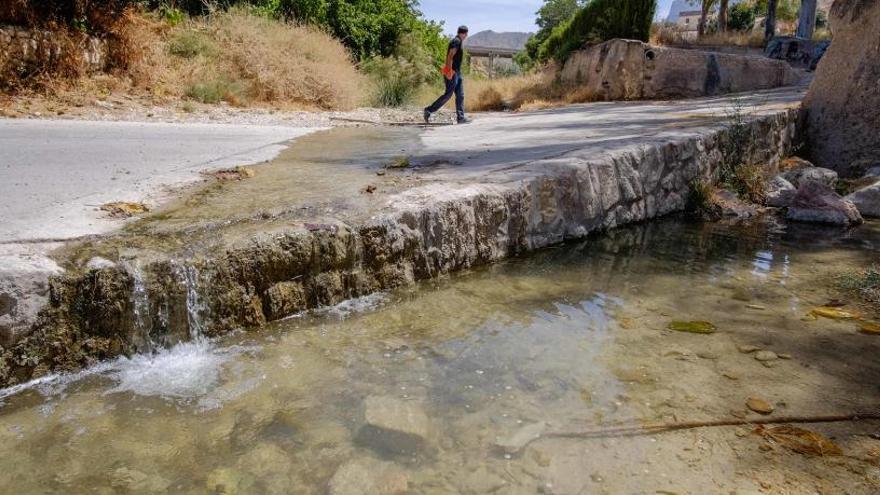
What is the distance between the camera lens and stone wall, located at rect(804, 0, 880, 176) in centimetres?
709

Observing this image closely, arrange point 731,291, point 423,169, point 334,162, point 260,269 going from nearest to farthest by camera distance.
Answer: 1. point 260,269
2. point 731,291
3. point 423,169
4. point 334,162

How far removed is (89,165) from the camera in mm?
4254

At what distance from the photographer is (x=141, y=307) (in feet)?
8.13

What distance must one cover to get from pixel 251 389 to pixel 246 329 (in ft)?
1.68

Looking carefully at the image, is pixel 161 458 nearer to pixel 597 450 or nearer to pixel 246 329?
pixel 246 329

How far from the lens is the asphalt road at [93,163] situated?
287cm

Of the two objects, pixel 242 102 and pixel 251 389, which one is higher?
pixel 242 102

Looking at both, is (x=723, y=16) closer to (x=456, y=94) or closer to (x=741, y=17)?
(x=741, y=17)

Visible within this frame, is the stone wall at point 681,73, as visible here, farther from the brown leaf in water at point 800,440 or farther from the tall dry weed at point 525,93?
the brown leaf in water at point 800,440

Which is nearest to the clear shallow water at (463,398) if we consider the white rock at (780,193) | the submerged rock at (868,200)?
the white rock at (780,193)

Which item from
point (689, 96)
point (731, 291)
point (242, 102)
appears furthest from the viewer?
point (689, 96)

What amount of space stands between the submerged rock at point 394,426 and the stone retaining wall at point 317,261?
0.87 m

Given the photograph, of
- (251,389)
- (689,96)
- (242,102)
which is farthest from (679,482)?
(689,96)

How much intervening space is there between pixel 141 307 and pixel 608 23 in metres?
15.5
